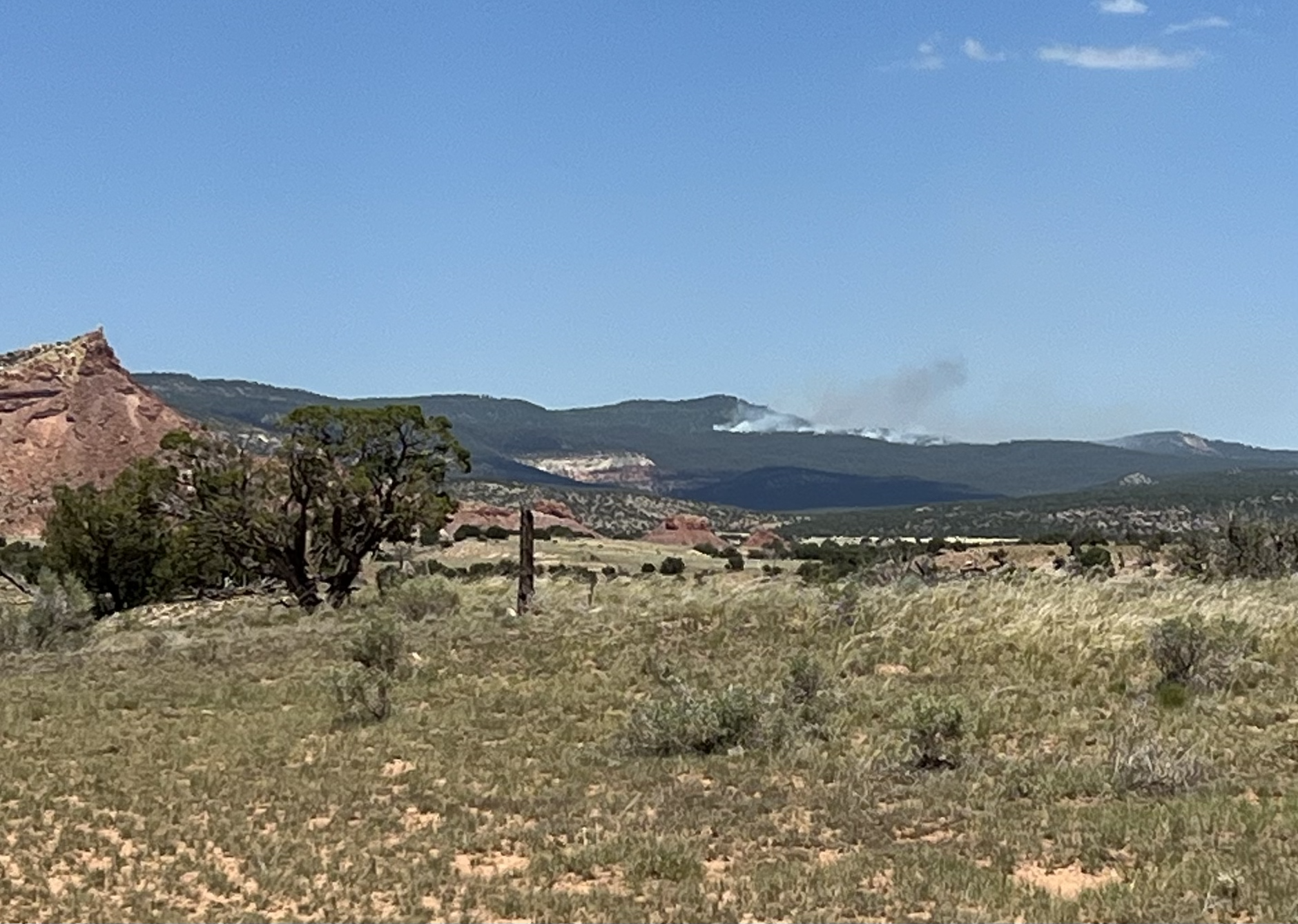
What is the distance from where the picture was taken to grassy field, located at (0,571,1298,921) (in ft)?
25.4

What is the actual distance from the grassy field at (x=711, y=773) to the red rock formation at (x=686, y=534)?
213 ft

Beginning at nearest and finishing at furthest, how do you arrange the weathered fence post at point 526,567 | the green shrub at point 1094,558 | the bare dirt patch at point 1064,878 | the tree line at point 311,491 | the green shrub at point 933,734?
the bare dirt patch at point 1064,878 → the green shrub at point 933,734 → the weathered fence post at point 526,567 → the tree line at point 311,491 → the green shrub at point 1094,558

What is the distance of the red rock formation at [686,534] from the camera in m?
85.3

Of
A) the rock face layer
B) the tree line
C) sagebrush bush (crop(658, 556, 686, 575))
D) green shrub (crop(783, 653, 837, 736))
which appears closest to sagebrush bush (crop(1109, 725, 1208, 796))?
green shrub (crop(783, 653, 837, 736))

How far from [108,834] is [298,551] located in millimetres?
22097

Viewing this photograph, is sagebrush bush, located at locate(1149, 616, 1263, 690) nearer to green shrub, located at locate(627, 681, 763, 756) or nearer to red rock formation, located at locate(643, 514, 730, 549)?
green shrub, located at locate(627, 681, 763, 756)

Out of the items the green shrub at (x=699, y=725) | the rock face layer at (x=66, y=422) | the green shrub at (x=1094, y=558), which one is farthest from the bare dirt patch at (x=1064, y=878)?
the rock face layer at (x=66, y=422)

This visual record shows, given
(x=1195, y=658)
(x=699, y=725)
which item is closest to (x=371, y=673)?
(x=699, y=725)

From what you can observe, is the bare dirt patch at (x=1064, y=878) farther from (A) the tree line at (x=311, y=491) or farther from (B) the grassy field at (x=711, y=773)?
(A) the tree line at (x=311, y=491)

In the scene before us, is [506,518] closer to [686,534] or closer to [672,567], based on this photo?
[686,534]

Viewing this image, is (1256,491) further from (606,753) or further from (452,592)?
(606,753)

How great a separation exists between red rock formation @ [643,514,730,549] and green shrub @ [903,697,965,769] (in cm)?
7101

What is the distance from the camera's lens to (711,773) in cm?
1111

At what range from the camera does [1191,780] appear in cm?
995
